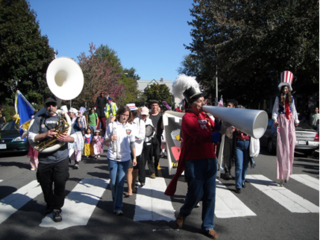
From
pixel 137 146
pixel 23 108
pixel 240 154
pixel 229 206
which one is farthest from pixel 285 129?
pixel 23 108

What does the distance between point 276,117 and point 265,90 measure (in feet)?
78.0

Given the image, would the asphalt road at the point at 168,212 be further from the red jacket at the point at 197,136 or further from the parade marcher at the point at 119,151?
the red jacket at the point at 197,136

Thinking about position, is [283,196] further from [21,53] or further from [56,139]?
[21,53]

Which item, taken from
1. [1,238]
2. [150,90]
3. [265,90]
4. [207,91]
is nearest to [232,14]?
[265,90]

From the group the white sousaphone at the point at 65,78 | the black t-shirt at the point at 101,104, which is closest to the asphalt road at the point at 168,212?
the white sousaphone at the point at 65,78

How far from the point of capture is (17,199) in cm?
559

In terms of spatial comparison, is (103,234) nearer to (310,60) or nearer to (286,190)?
(286,190)

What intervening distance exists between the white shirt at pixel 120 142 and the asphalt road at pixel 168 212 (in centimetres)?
96

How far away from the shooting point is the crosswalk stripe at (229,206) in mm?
4688

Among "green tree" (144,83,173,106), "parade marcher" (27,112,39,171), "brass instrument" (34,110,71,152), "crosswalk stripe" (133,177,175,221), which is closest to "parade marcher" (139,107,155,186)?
"crosswalk stripe" (133,177,175,221)

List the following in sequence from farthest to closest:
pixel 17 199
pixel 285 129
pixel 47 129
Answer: pixel 285 129
pixel 17 199
pixel 47 129

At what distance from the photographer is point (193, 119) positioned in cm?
375

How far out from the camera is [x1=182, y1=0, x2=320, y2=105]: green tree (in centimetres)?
1440

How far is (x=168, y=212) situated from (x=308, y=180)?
4.28 m
